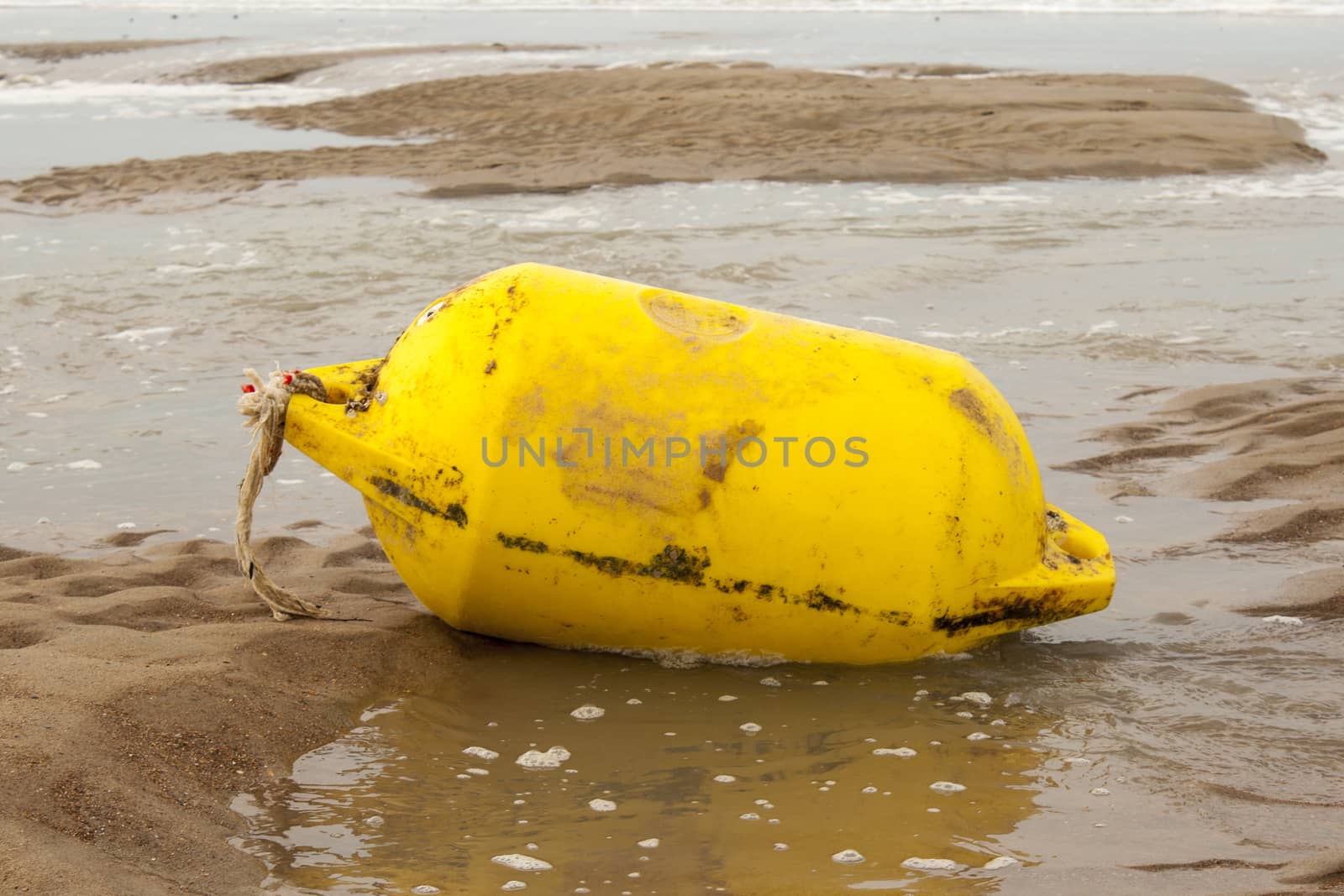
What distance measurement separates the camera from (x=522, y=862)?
2.58 metres

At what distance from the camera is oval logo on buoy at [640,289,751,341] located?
332 centimetres

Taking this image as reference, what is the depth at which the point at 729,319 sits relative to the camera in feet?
11.1

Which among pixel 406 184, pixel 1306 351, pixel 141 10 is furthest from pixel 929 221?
pixel 141 10

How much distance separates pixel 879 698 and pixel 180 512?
2626 mm

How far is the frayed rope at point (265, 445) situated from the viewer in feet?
10.9

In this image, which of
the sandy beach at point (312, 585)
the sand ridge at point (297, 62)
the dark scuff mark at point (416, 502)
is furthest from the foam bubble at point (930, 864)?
the sand ridge at point (297, 62)

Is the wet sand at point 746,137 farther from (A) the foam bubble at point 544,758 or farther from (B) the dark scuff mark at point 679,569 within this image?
A: (A) the foam bubble at point 544,758

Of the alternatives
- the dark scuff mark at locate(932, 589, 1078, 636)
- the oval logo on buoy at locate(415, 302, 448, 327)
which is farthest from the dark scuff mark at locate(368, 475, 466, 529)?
the dark scuff mark at locate(932, 589, 1078, 636)

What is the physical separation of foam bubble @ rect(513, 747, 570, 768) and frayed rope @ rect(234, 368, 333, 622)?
918 millimetres

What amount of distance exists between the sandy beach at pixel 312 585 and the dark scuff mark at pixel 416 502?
0.46 meters

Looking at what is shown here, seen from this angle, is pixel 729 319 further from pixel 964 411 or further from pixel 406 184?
pixel 406 184

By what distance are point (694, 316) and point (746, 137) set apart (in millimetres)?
8818

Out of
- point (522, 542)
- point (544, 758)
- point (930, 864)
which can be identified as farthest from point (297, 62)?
point (930, 864)

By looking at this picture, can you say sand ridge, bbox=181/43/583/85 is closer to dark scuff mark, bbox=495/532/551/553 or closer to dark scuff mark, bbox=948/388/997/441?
dark scuff mark, bbox=495/532/551/553
